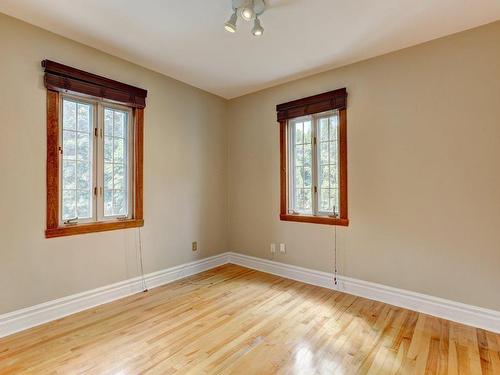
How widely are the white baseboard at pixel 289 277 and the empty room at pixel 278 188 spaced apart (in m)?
0.01

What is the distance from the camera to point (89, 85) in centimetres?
→ 273

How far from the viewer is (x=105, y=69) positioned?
9.52ft

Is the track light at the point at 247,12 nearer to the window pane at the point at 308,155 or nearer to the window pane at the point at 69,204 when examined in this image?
the window pane at the point at 308,155

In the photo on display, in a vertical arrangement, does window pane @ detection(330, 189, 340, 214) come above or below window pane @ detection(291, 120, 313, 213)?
below

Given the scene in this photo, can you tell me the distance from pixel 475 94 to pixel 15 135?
411 cm

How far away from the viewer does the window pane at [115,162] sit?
297cm

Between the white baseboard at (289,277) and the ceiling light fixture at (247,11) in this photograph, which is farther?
the white baseboard at (289,277)

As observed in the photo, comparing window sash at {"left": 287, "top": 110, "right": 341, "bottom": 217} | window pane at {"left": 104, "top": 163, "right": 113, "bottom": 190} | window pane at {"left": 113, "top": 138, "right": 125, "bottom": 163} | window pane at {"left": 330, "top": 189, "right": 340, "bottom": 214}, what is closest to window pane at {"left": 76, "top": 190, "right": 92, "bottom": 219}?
window pane at {"left": 104, "top": 163, "right": 113, "bottom": 190}

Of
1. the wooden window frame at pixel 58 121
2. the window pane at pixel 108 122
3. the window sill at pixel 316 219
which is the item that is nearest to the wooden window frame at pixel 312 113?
the window sill at pixel 316 219

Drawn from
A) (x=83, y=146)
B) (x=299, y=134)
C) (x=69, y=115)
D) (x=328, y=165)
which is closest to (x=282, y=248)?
(x=328, y=165)

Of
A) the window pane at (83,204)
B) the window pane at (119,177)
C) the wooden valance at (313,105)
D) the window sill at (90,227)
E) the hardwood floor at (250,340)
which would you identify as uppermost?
the wooden valance at (313,105)

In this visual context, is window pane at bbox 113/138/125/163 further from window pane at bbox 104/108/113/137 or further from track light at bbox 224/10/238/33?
track light at bbox 224/10/238/33

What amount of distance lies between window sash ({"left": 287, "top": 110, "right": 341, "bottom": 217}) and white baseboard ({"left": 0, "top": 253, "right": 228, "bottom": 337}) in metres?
1.70

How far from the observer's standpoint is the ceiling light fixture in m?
2.08
